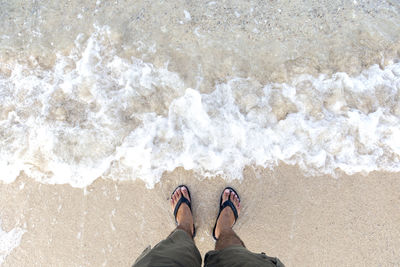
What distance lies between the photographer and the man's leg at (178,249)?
168 cm

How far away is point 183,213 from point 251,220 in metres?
0.67

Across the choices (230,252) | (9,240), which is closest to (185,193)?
(230,252)

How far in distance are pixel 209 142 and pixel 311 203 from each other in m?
1.13

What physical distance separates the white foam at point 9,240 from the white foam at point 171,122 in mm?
498

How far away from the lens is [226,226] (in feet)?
7.83

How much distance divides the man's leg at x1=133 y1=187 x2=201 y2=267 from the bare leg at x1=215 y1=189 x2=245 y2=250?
0.85 ft

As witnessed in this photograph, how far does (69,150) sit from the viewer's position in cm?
254

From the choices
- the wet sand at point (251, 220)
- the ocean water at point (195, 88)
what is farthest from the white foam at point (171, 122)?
the wet sand at point (251, 220)

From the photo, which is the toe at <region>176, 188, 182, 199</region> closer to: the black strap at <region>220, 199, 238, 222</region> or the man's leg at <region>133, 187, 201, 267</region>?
the man's leg at <region>133, 187, 201, 267</region>

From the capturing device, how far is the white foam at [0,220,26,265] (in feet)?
7.99

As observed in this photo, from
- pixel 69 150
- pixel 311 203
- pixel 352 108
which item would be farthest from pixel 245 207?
pixel 69 150

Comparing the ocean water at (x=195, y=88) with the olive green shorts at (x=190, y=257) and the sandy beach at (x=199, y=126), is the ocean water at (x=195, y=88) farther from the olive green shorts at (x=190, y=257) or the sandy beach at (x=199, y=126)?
the olive green shorts at (x=190, y=257)

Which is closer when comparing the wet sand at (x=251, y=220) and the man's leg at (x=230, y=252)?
the man's leg at (x=230, y=252)

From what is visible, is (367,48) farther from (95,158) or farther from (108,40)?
(95,158)
